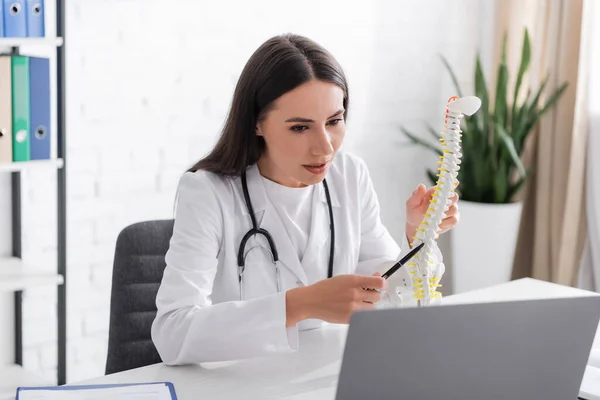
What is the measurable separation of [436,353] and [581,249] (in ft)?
8.39

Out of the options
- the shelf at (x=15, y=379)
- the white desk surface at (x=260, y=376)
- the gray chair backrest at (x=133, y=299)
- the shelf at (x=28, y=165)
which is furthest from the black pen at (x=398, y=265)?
the shelf at (x=15, y=379)

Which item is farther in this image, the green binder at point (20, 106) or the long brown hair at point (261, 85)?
the green binder at point (20, 106)

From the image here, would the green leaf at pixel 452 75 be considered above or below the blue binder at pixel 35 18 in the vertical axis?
below

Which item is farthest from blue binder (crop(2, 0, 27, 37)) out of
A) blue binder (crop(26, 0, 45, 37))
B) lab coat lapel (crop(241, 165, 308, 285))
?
lab coat lapel (crop(241, 165, 308, 285))

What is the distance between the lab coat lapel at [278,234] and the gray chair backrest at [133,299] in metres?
0.22

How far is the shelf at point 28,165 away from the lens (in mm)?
2335

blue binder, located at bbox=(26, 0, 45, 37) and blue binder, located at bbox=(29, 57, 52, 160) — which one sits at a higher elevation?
blue binder, located at bbox=(26, 0, 45, 37)

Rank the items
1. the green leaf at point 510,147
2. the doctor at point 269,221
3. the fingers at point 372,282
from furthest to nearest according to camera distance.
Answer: the green leaf at point 510,147 < the doctor at point 269,221 < the fingers at point 372,282

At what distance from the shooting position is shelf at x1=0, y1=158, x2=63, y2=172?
2.34m

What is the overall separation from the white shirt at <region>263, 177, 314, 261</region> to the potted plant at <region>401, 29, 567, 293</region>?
1.65 metres

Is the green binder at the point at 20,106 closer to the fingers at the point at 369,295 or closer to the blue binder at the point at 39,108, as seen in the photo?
the blue binder at the point at 39,108

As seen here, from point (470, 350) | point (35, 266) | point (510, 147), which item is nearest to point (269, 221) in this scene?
point (470, 350)

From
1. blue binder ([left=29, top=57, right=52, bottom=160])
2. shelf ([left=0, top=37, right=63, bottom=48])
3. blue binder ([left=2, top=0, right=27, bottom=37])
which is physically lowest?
blue binder ([left=29, top=57, right=52, bottom=160])

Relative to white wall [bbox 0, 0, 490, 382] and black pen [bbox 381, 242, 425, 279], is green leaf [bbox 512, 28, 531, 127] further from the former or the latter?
black pen [bbox 381, 242, 425, 279]
